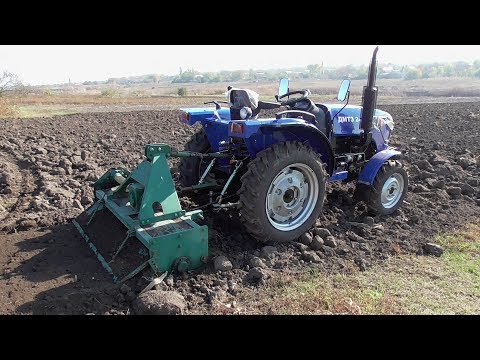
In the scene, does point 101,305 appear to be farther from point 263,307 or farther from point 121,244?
point 263,307

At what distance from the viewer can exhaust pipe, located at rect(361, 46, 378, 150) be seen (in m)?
5.14

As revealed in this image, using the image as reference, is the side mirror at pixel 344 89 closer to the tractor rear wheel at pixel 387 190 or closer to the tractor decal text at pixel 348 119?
the tractor decal text at pixel 348 119

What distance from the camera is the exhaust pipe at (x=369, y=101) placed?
5137mm

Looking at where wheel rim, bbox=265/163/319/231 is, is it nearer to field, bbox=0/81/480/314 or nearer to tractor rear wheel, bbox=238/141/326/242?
tractor rear wheel, bbox=238/141/326/242

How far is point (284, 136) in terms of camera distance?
→ 446cm

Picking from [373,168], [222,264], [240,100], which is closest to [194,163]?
[240,100]

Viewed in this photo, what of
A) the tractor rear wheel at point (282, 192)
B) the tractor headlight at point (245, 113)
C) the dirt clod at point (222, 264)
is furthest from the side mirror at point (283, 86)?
the dirt clod at point (222, 264)

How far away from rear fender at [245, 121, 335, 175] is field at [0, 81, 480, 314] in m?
0.98

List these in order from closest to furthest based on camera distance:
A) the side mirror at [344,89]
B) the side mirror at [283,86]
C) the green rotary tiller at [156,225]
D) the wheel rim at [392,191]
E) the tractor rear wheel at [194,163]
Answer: the green rotary tiller at [156,225]
the side mirror at [344,89]
the tractor rear wheel at [194,163]
the wheel rim at [392,191]
the side mirror at [283,86]

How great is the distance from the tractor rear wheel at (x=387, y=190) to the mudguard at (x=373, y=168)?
2.3 inches

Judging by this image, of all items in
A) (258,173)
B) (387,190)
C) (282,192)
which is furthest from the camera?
(387,190)

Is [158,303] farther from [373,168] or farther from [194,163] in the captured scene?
[373,168]

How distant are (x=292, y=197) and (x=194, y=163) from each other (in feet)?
4.67

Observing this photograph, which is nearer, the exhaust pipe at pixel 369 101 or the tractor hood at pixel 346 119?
the exhaust pipe at pixel 369 101
